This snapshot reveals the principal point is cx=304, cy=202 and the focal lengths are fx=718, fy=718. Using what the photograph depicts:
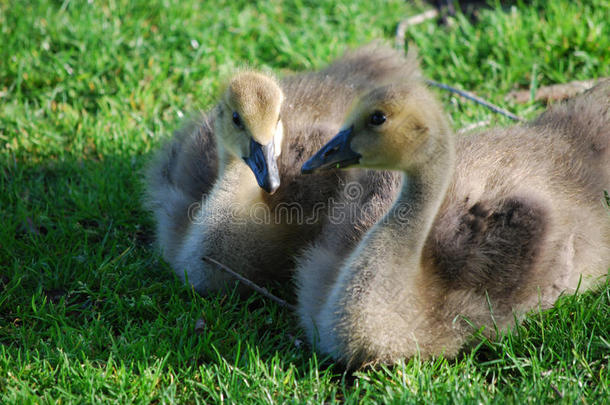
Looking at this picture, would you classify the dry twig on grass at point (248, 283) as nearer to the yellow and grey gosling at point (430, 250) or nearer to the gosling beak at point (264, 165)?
the yellow and grey gosling at point (430, 250)

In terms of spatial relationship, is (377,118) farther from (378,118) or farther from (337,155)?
(337,155)

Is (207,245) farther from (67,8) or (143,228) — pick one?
(67,8)

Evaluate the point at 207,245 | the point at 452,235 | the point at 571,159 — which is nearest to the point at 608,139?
the point at 571,159

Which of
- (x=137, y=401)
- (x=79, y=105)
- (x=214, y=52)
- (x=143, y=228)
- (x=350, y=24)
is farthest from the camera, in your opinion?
(x=350, y=24)

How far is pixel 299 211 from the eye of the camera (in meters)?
3.57

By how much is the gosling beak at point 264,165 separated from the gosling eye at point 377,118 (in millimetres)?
557

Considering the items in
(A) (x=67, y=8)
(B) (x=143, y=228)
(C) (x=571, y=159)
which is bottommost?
(B) (x=143, y=228)

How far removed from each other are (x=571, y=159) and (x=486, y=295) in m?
0.90

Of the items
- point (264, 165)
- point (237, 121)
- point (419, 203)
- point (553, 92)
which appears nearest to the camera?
point (419, 203)

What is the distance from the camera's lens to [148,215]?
422 centimetres

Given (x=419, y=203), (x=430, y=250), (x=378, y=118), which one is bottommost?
(x=430, y=250)

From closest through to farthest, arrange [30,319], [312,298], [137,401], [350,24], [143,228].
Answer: [137,401]
[312,298]
[30,319]
[143,228]
[350,24]

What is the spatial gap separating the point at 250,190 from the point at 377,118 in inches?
34.0

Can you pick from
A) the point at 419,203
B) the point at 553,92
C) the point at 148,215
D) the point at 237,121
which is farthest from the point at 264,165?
the point at 553,92
